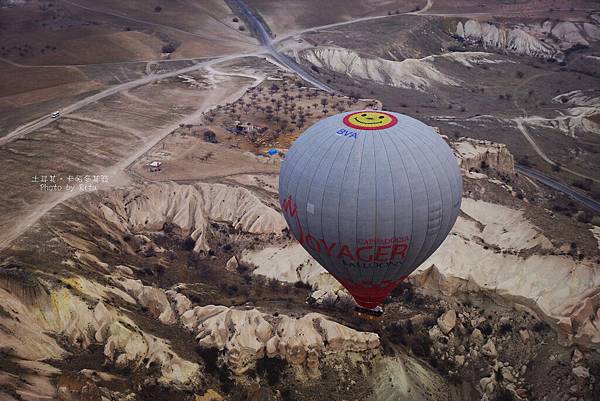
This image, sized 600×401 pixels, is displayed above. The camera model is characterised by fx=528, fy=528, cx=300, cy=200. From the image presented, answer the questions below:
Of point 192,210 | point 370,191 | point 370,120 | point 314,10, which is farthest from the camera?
point 314,10

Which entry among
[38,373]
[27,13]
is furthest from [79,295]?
[27,13]

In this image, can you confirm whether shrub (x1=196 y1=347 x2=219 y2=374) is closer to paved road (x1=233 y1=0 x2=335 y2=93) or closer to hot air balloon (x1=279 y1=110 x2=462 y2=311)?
hot air balloon (x1=279 y1=110 x2=462 y2=311)

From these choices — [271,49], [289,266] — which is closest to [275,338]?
[289,266]

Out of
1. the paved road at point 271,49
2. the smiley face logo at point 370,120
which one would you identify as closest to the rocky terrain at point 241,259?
the paved road at point 271,49

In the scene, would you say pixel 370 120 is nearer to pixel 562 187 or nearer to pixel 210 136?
pixel 210 136

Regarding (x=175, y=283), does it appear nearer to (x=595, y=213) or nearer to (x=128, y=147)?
(x=128, y=147)

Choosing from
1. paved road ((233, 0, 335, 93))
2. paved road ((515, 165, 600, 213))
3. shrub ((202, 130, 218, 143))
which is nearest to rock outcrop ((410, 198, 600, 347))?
paved road ((515, 165, 600, 213))
